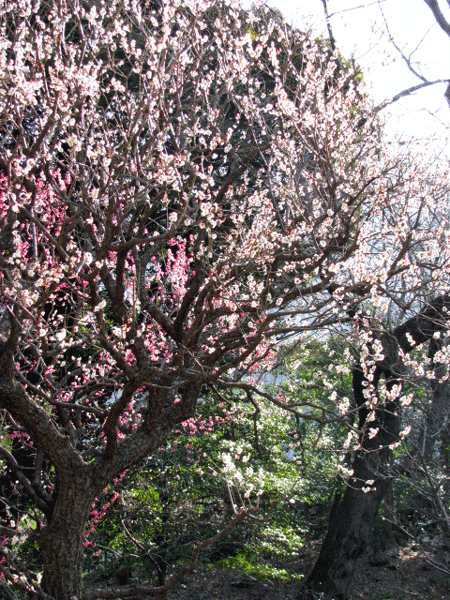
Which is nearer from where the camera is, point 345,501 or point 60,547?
point 60,547

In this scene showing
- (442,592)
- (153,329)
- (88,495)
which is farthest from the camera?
(442,592)

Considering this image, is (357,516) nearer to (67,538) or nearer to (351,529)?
(351,529)

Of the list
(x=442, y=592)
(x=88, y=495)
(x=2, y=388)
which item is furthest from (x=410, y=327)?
(x=2, y=388)

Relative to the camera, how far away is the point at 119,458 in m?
3.84

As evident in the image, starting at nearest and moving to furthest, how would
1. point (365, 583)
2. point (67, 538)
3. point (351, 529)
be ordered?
point (67, 538)
point (351, 529)
point (365, 583)

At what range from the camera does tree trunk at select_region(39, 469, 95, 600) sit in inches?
141

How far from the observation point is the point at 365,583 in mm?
8469

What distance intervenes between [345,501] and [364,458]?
0.74 metres

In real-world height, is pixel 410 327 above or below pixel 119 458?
above

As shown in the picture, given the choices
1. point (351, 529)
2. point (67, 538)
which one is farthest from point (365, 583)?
point (67, 538)

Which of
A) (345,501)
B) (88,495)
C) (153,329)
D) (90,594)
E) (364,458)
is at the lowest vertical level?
(90,594)

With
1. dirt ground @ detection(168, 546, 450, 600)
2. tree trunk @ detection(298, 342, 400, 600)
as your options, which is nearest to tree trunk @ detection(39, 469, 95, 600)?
dirt ground @ detection(168, 546, 450, 600)

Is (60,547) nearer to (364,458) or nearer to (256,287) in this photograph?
(256,287)

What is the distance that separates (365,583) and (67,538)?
6453 mm
